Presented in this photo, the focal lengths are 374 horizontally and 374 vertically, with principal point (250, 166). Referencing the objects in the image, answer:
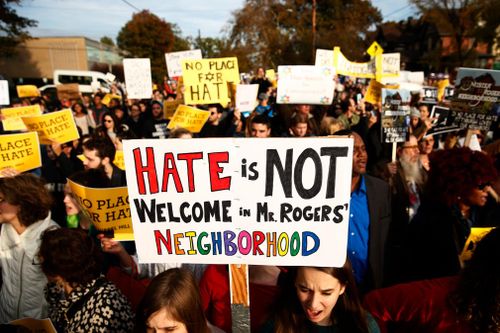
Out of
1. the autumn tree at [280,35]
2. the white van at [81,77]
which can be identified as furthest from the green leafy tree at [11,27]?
the autumn tree at [280,35]

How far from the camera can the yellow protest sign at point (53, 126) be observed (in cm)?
464

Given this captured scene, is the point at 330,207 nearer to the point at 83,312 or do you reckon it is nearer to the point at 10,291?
the point at 83,312

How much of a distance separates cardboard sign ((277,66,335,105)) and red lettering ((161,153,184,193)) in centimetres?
494

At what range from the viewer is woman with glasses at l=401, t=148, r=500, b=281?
2543mm

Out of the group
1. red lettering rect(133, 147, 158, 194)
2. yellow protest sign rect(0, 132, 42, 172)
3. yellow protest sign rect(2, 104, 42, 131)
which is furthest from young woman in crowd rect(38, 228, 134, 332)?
yellow protest sign rect(2, 104, 42, 131)

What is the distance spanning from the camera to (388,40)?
70.1m

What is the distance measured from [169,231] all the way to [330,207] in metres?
0.80

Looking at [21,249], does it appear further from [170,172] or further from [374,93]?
[374,93]

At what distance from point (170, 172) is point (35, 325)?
1.12m

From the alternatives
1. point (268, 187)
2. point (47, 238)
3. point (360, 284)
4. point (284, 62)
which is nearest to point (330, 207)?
point (268, 187)

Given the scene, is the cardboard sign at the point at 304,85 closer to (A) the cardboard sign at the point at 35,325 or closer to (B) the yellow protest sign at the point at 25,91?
(A) the cardboard sign at the point at 35,325

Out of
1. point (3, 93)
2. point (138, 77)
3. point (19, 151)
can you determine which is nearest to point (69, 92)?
point (3, 93)

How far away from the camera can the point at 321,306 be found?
1.82 meters

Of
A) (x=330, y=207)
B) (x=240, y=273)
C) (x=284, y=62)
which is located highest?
(x=284, y=62)
